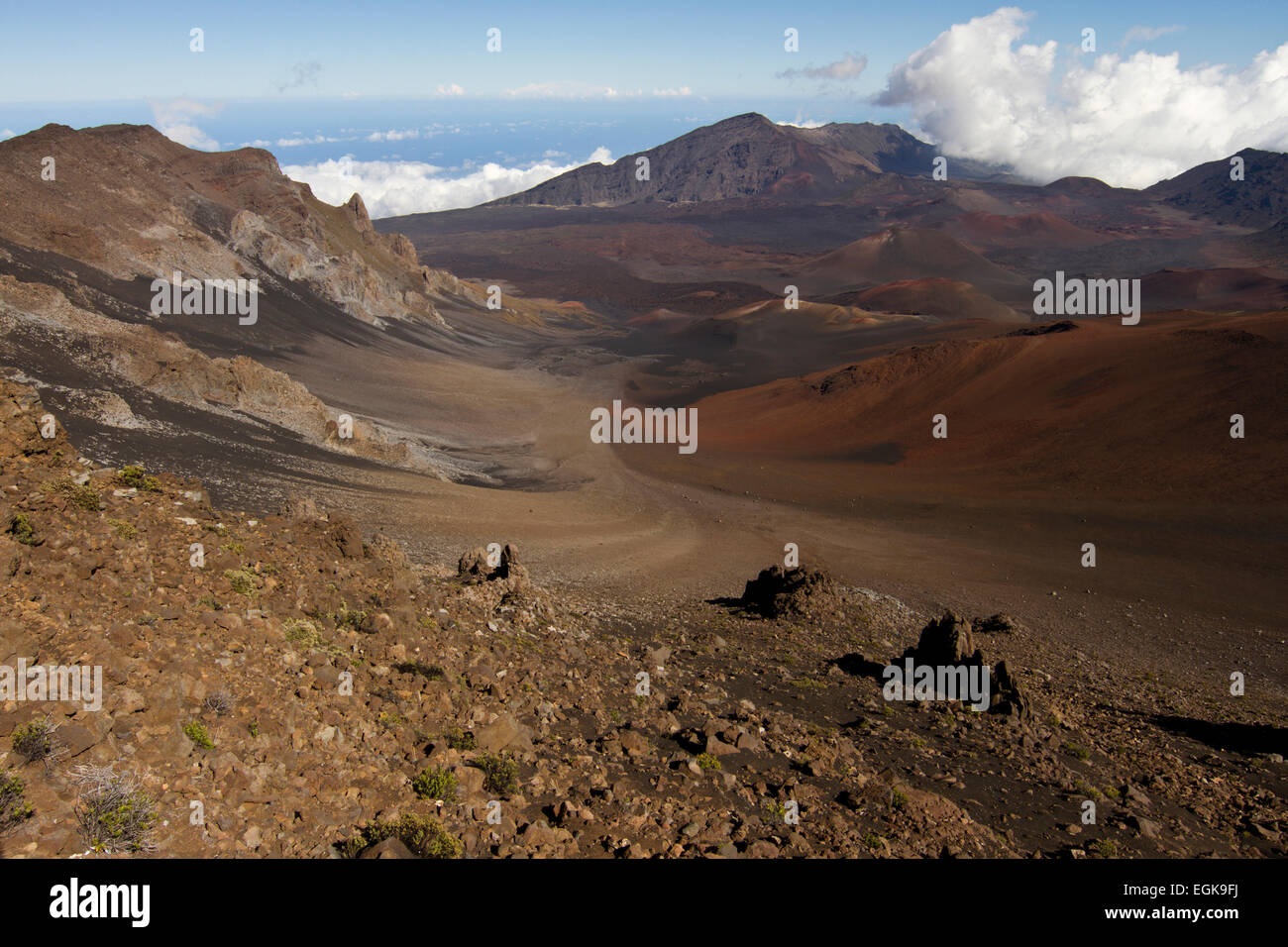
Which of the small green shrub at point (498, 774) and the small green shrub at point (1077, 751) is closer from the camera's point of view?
the small green shrub at point (498, 774)

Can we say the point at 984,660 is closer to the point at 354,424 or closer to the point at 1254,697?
the point at 1254,697

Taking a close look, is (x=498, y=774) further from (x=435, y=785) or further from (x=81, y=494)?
(x=81, y=494)

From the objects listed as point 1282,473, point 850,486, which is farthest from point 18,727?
point 1282,473

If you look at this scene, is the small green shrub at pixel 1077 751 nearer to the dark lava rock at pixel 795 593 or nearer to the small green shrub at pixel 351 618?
the dark lava rock at pixel 795 593

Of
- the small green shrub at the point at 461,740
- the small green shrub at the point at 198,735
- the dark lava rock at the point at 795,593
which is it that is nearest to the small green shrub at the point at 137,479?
the small green shrub at the point at 198,735

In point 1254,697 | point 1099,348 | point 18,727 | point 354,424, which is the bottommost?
point 1254,697

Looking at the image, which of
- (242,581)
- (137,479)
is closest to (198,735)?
(242,581)
